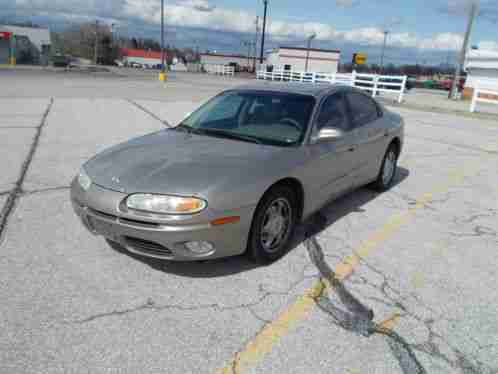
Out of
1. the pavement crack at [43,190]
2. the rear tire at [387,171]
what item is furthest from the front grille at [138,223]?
the rear tire at [387,171]

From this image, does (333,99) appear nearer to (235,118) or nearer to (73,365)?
(235,118)

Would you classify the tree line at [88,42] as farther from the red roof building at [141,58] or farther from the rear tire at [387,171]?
the rear tire at [387,171]

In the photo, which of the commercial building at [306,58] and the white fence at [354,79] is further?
the commercial building at [306,58]

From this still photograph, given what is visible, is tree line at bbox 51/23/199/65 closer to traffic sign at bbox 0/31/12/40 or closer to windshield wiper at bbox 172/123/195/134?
traffic sign at bbox 0/31/12/40

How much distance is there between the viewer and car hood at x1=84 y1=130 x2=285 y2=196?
313cm

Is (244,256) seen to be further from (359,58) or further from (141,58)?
(141,58)

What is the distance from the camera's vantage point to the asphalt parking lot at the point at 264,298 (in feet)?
8.25

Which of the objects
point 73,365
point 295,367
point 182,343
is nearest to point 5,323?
point 73,365

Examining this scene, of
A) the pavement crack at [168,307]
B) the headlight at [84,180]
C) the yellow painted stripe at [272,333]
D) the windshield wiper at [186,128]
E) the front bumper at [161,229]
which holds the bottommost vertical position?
the pavement crack at [168,307]

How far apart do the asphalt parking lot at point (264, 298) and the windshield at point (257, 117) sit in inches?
43.7

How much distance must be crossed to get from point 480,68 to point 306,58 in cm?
3395

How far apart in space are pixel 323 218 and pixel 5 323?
328 centimetres

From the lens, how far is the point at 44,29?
66.6 meters

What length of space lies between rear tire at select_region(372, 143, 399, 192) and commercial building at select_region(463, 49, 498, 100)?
29.0 m
